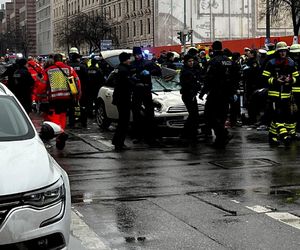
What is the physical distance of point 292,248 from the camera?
577cm

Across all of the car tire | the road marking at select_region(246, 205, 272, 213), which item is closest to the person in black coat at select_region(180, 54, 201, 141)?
the car tire

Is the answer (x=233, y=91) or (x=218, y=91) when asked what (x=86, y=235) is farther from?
(x=233, y=91)

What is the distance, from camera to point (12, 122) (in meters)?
6.04

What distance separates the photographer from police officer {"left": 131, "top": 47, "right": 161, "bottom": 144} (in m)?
13.4

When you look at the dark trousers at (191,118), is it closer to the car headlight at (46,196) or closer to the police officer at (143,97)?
the police officer at (143,97)

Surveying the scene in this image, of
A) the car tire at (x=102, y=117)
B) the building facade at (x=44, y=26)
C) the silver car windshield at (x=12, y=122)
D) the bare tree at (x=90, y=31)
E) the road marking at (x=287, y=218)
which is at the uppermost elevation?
the building facade at (x=44, y=26)

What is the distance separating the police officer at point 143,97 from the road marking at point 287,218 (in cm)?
663

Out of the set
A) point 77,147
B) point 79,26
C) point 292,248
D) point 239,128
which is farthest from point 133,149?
point 79,26

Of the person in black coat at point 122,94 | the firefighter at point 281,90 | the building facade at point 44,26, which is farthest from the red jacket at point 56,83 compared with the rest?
the building facade at point 44,26

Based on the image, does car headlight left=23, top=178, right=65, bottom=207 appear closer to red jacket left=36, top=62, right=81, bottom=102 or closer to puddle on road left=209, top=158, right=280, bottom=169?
puddle on road left=209, top=158, right=280, bottom=169

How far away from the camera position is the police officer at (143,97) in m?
13.4

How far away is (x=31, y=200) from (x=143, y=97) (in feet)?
29.3

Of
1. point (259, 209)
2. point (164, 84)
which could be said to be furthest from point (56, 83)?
point (259, 209)

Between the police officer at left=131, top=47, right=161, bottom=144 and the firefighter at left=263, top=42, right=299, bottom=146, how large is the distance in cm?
232
